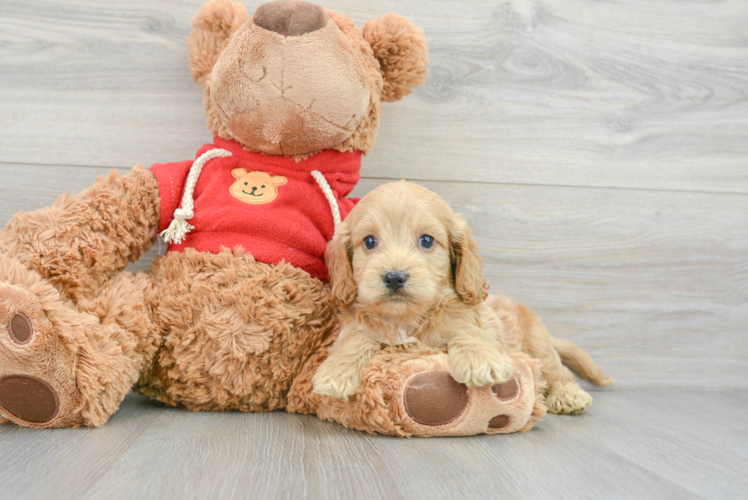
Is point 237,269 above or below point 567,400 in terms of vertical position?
above

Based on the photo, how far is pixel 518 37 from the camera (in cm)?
203

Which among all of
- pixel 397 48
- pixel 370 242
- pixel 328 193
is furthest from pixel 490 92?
pixel 370 242

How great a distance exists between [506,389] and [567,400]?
19.2 inches

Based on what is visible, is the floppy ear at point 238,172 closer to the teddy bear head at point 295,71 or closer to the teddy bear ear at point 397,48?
the teddy bear head at point 295,71

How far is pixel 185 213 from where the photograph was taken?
153cm

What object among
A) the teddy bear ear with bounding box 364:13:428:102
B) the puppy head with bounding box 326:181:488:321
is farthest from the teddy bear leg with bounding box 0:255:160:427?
the teddy bear ear with bounding box 364:13:428:102

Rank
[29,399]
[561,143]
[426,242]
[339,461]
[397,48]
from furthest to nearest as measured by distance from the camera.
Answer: [561,143] < [397,48] < [426,242] < [29,399] < [339,461]

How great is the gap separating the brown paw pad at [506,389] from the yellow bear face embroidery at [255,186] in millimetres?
763

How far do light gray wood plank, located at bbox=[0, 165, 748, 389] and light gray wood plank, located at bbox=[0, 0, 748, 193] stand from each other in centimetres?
8

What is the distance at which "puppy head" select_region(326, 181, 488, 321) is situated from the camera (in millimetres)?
1299

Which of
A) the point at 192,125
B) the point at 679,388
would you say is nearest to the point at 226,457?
the point at 192,125

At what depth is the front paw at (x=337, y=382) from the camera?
1.30 m

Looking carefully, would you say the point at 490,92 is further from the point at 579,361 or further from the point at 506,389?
the point at 506,389

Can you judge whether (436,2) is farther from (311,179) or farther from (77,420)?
(77,420)
